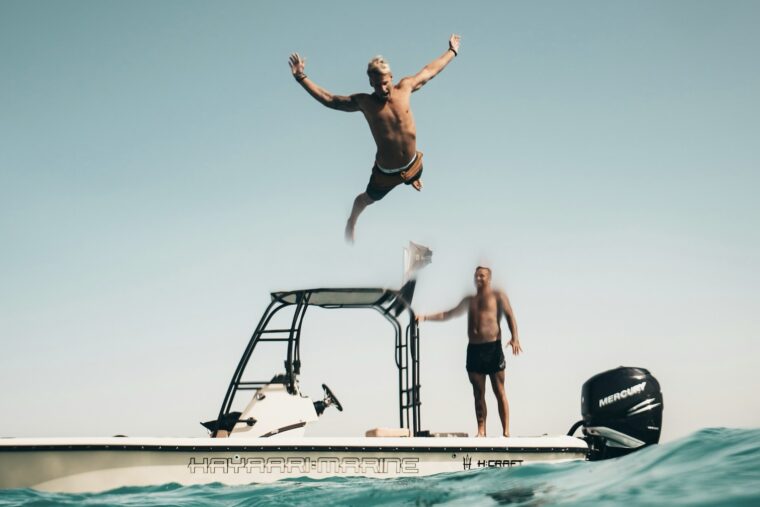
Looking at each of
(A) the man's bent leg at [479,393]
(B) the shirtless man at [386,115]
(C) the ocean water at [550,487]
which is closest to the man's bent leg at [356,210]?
(B) the shirtless man at [386,115]

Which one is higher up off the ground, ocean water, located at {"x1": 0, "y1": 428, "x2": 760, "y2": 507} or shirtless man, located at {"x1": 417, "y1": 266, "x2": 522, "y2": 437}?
shirtless man, located at {"x1": 417, "y1": 266, "x2": 522, "y2": 437}

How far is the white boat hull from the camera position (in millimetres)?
6258

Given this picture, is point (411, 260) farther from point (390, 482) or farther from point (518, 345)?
point (390, 482)

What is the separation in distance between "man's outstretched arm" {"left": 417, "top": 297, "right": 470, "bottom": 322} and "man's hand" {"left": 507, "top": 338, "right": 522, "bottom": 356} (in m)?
0.56

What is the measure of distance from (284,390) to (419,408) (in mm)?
1333

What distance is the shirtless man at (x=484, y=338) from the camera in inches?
277

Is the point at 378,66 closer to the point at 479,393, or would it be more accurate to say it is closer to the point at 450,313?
the point at 450,313

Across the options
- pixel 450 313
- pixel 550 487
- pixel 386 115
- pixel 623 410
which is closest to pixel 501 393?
pixel 450 313

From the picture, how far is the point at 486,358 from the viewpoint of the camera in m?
7.05

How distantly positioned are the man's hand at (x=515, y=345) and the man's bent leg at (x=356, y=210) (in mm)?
1891

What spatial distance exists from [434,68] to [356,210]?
1623 mm

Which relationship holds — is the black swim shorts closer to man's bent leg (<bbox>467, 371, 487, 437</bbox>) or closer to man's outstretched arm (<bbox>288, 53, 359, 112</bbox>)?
man's bent leg (<bbox>467, 371, 487, 437</bbox>)

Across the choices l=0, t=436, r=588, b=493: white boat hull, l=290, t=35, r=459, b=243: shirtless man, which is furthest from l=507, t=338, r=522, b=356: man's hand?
l=290, t=35, r=459, b=243: shirtless man

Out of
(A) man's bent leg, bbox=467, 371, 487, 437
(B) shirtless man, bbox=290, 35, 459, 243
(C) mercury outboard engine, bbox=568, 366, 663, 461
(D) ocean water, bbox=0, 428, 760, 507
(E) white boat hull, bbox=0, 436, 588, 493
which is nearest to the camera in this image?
(D) ocean water, bbox=0, 428, 760, 507
